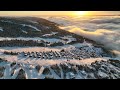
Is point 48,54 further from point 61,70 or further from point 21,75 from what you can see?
point 21,75

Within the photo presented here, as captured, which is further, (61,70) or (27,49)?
(27,49)

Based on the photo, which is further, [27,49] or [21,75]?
[27,49]

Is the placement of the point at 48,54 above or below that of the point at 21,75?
above

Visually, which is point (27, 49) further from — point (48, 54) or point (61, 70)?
point (61, 70)

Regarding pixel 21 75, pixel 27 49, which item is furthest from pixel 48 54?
pixel 21 75

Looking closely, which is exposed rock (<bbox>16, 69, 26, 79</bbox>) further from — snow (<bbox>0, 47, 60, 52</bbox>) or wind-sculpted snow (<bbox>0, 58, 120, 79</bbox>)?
snow (<bbox>0, 47, 60, 52</bbox>)

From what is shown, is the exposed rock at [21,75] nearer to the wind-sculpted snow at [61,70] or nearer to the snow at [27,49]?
the wind-sculpted snow at [61,70]

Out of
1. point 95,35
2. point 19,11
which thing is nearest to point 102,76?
point 95,35
